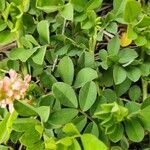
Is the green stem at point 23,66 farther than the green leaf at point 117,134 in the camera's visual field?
Yes

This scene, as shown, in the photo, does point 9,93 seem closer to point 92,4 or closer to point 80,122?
point 80,122

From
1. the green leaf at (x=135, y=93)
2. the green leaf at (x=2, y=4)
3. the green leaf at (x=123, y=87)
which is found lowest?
the green leaf at (x=135, y=93)

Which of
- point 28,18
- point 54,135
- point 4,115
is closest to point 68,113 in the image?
point 54,135

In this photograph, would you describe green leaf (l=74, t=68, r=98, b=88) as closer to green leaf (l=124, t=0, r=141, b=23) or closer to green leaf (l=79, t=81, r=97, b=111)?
green leaf (l=79, t=81, r=97, b=111)

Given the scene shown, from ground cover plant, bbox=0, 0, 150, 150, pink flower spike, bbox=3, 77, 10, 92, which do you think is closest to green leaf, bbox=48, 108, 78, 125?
ground cover plant, bbox=0, 0, 150, 150

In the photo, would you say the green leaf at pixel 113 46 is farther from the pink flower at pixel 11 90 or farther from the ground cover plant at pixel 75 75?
the pink flower at pixel 11 90

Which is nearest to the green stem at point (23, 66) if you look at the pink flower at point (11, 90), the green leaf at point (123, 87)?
the pink flower at point (11, 90)

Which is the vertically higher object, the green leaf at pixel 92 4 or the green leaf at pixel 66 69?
the green leaf at pixel 92 4
